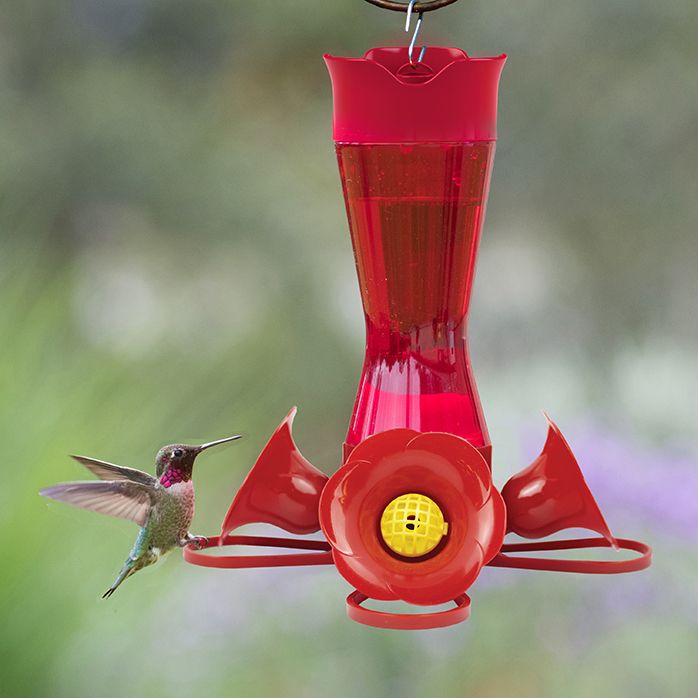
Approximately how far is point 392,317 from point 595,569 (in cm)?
53

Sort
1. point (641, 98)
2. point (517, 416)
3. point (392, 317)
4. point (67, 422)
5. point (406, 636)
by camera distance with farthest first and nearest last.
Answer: point (641, 98) < point (517, 416) < point (406, 636) < point (67, 422) < point (392, 317)

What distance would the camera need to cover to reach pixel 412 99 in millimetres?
1485

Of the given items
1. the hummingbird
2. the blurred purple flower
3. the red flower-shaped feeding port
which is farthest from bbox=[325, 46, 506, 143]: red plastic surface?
the blurred purple flower

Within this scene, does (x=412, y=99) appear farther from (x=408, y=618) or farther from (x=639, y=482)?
(x=639, y=482)

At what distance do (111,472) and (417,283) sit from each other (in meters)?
0.64

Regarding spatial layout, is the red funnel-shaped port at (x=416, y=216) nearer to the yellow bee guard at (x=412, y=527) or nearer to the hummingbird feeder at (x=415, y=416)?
the hummingbird feeder at (x=415, y=416)

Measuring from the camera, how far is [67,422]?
2.52 m

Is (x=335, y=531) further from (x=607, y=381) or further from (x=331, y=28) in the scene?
(x=331, y=28)

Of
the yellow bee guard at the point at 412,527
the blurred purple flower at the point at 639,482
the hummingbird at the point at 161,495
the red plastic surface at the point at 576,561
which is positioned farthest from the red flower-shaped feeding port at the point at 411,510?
the blurred purple flower at the point at 639,482

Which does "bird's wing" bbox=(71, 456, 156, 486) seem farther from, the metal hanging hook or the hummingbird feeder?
the metal hanging hook

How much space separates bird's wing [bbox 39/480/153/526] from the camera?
164 centimetres

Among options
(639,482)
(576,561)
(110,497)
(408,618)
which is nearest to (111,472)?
(110,497)

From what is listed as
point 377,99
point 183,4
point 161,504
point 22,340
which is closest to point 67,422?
point 22,340

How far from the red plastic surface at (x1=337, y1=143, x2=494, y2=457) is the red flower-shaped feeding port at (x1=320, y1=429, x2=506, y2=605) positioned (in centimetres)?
16
